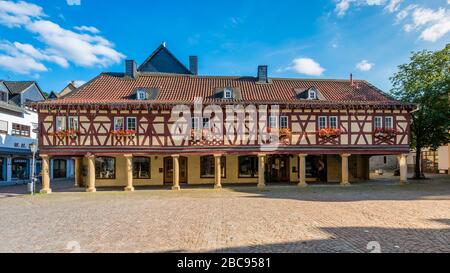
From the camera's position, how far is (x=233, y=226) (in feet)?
28.2

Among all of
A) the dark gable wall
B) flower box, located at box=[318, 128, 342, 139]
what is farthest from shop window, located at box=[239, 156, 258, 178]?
the dark gable wall

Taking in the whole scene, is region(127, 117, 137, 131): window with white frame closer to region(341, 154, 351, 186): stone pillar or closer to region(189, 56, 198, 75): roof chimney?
region(189, 56, 198, 75): roof chimney

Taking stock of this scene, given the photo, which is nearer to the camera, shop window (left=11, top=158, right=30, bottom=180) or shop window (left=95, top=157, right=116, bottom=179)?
shop window (left=95, top=157, right=116, bottom=179)

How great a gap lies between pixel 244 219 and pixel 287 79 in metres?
16.1

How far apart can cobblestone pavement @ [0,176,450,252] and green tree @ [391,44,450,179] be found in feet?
36.2

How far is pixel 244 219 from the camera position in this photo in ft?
31.3

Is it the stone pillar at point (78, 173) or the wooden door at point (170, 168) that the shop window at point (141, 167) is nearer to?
the wooden door at point (170, 168)

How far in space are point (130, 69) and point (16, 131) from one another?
13.8m

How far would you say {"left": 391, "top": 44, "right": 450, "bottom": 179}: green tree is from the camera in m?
21.2

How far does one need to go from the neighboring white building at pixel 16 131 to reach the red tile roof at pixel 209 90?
808 centimetres

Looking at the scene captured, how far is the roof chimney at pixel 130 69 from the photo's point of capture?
73.5ft

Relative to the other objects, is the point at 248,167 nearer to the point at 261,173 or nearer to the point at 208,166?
the point at 261,173

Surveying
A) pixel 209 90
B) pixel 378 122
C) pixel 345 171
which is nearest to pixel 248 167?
pixel 209 90

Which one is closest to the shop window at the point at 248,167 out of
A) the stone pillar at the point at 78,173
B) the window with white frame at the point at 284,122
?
the window with white frame at the point at 284,122
